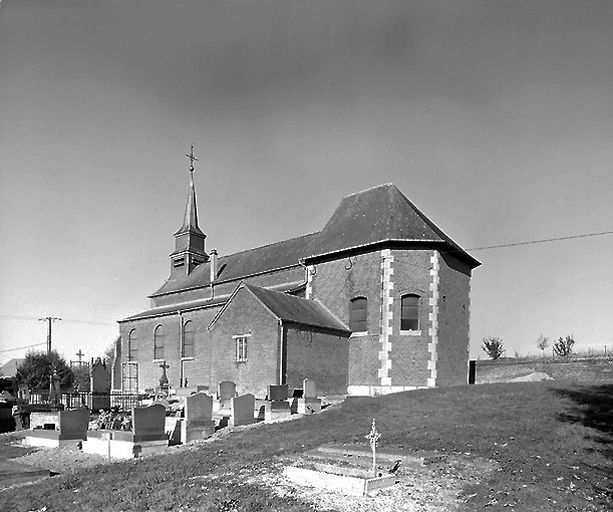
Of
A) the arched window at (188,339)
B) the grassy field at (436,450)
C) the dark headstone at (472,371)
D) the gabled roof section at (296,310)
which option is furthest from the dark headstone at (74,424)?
the dark headstone at (472,371)

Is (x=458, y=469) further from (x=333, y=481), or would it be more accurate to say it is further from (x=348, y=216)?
(x=348, y=216)

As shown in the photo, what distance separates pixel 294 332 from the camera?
24109mm

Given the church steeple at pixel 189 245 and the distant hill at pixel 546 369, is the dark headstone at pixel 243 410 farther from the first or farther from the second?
the church steeple at pixel 189 245

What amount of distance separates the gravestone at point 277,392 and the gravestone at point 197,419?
4.09 meters

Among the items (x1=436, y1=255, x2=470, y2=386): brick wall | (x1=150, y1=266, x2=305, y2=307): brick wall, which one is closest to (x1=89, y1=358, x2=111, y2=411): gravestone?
(x1=150, y1=266, x2=305, y2=307): brick wall

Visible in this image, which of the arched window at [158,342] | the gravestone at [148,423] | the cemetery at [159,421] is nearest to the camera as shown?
the gravestone at [148,423]

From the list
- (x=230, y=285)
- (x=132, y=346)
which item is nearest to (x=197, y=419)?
(x=230, y=285)

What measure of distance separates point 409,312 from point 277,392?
7974mm

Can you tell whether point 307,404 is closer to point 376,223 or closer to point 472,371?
point 376,223

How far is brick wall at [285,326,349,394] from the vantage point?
2388 cm

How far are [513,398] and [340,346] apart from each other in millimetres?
10408

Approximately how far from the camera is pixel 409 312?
25.5 meters

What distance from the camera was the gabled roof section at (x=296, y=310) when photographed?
24.4m

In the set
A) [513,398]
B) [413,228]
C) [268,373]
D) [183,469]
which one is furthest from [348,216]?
[183,469]
